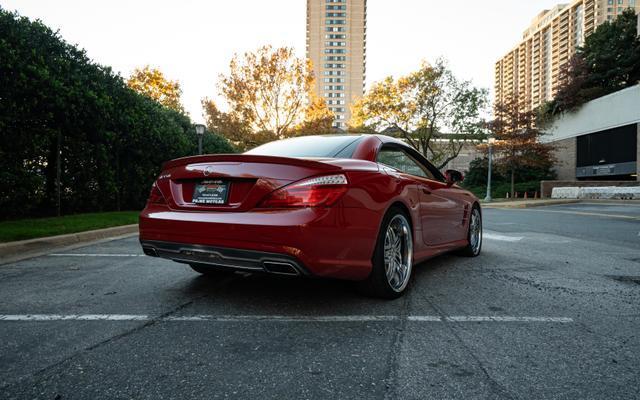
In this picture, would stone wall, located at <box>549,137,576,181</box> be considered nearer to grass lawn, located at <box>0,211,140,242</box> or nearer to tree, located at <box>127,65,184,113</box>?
tree, located at <box>127,65,184,113</box>

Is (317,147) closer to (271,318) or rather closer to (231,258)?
(231,258)

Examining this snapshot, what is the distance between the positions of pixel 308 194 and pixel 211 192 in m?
0.82

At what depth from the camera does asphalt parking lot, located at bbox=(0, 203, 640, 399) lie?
6.64 feet

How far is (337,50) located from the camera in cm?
14250

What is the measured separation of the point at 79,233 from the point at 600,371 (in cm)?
788

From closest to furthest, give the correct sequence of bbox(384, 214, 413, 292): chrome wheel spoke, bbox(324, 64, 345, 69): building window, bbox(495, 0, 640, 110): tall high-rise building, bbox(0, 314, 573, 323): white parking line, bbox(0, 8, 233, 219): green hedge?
bbox(0, 314, 573, 323): white parking line < bbox(384, 214, 413, 292): chrome wheel spoke < bbox(0, 8, 233, 219): green hedge < bbox(495, 0, 640, 110): tall high-rise building < bbox(324, 64, 345, 69): building window

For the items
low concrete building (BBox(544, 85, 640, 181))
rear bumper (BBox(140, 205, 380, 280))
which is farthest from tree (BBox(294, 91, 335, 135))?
rear bumper (BBox(140, 205, 380, 280))

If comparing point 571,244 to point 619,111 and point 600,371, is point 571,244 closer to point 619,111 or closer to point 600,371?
point 600,371

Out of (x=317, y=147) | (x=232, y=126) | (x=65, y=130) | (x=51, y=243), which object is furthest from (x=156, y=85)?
(x=317, y=147)

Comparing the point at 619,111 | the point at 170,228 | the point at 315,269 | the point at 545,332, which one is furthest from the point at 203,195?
the point at 619,111

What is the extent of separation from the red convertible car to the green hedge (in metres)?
6.62

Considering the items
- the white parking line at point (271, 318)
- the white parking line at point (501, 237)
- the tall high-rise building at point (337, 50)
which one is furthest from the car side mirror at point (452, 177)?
the tall high-rise building at point (337, 50)

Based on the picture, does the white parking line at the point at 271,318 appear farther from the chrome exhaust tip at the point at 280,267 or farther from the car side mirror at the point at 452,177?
the car side mirror at the point at 452,177

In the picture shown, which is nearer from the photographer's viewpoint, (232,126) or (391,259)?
(391,259)
